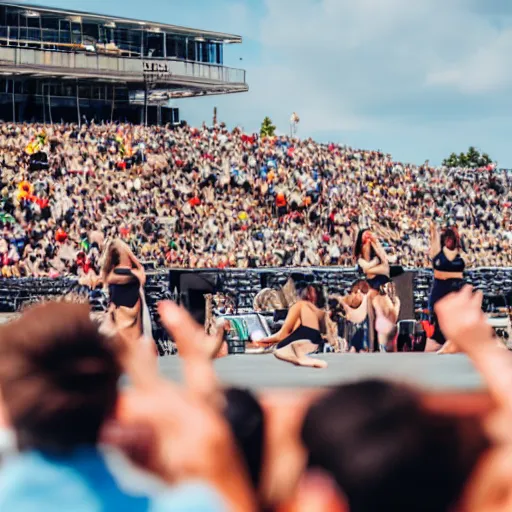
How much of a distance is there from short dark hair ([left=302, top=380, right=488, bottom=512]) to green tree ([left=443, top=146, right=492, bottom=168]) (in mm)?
92669

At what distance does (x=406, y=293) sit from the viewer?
1357cm

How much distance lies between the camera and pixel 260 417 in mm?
2465

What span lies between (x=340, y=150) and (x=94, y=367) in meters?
35.7

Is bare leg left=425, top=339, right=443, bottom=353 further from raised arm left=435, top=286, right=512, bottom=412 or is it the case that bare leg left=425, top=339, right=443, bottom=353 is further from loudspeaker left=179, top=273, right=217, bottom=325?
raised arm left=435, top=286, right=512, bottom=412

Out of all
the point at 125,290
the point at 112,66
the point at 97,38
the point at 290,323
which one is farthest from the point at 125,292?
the point at 97,38

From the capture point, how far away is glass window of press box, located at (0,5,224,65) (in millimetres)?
47000

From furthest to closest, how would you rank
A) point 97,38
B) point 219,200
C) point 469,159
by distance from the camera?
point 469,159 → point 97,38 → point 219,200

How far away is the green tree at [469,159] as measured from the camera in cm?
9406

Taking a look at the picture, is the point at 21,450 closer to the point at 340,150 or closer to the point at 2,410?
the point at 2,410

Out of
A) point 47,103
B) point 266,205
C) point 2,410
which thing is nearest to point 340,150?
point 266,205

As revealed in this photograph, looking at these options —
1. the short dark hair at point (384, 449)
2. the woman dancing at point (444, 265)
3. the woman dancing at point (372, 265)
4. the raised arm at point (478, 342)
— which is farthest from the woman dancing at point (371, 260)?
the short dark hair at point (384, 449)

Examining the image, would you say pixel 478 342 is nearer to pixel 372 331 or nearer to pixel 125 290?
pixel 125 290

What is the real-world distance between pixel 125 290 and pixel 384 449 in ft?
23.0

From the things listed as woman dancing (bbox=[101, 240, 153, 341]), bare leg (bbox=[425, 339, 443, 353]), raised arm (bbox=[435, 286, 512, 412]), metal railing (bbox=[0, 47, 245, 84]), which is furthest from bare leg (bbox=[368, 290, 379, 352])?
metal railing (bbox=[0, 47, 245, 84])
